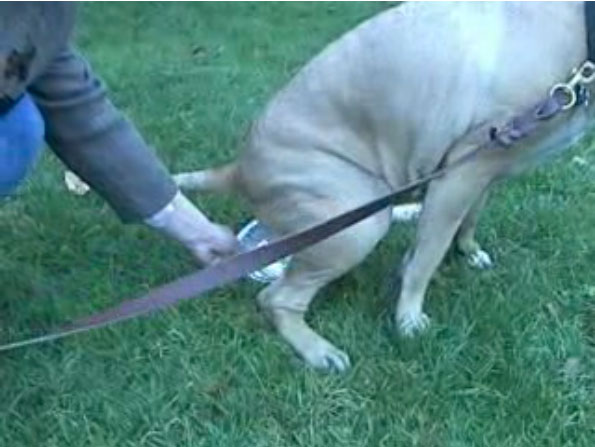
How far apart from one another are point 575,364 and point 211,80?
303 centimetres

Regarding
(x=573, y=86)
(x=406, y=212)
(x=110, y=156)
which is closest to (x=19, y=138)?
(x=110, y=156)

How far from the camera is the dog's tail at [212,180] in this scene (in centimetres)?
409

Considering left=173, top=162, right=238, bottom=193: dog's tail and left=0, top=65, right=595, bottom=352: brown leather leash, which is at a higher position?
left=0, top=65, right=595, bottom=352: brown leather leash

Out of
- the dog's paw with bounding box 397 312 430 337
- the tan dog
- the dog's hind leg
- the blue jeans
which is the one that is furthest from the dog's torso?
the blue jeans

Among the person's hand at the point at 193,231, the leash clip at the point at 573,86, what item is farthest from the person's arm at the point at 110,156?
the leash clip at the point at 573,86

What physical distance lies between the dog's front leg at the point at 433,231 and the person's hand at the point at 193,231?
48 centimetres

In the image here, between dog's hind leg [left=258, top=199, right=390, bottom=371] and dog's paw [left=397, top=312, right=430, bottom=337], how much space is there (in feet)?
0.60

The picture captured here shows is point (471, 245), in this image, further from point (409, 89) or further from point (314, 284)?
point (409, 89)

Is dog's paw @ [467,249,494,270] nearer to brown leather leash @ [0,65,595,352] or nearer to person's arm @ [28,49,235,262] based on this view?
brown leather leash @ [0,65,595,352]

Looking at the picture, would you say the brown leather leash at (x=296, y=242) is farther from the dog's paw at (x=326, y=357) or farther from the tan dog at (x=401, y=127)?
the dog's paw at (x=326, y=357)

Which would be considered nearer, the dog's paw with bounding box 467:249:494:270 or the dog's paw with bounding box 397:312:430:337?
the dog's paw with bounding box 397:312:430:337

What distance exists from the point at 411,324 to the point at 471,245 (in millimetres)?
544

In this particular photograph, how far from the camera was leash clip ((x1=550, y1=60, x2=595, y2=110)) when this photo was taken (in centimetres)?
360

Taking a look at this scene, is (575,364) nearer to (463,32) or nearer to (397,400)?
(397,400)
